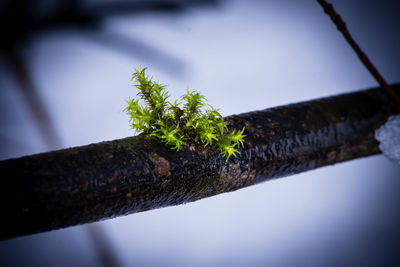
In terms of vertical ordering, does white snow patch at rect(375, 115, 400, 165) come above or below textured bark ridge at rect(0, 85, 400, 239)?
below

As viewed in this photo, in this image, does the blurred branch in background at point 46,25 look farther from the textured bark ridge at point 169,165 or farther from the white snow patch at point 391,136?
the white snow patch at point 391,136

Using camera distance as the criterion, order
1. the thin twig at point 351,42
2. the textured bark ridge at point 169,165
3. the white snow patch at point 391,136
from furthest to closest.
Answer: the white snow patch at point 391,136, the thin twig at point 351,42, the textured bark ridge at point 169,165

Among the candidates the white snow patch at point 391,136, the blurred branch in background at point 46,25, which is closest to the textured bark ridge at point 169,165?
the white snow patch at point 391,136

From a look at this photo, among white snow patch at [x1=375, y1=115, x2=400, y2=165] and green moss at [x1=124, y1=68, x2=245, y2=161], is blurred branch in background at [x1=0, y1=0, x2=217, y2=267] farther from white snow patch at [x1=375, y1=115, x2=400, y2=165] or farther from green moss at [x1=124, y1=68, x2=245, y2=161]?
white snow patch at [x1=375, y1=115, x2=400, y2=165]

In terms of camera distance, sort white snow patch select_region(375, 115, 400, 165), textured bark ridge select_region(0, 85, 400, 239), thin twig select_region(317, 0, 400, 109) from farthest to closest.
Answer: white snow patch select_region(375, 115, 400, 165) → thin twig select_region(317, 0, 400, 109) → textured bark ridge select_region(0, 85, 400, 239)

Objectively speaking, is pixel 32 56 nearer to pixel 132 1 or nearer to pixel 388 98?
pixel 132 1

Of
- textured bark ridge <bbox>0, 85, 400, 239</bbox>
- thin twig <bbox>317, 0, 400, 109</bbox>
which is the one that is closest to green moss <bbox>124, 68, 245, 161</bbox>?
textured bark ridge <bbox>0, 85, 400, 239</bbox>

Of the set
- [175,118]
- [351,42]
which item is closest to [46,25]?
[175,118]
